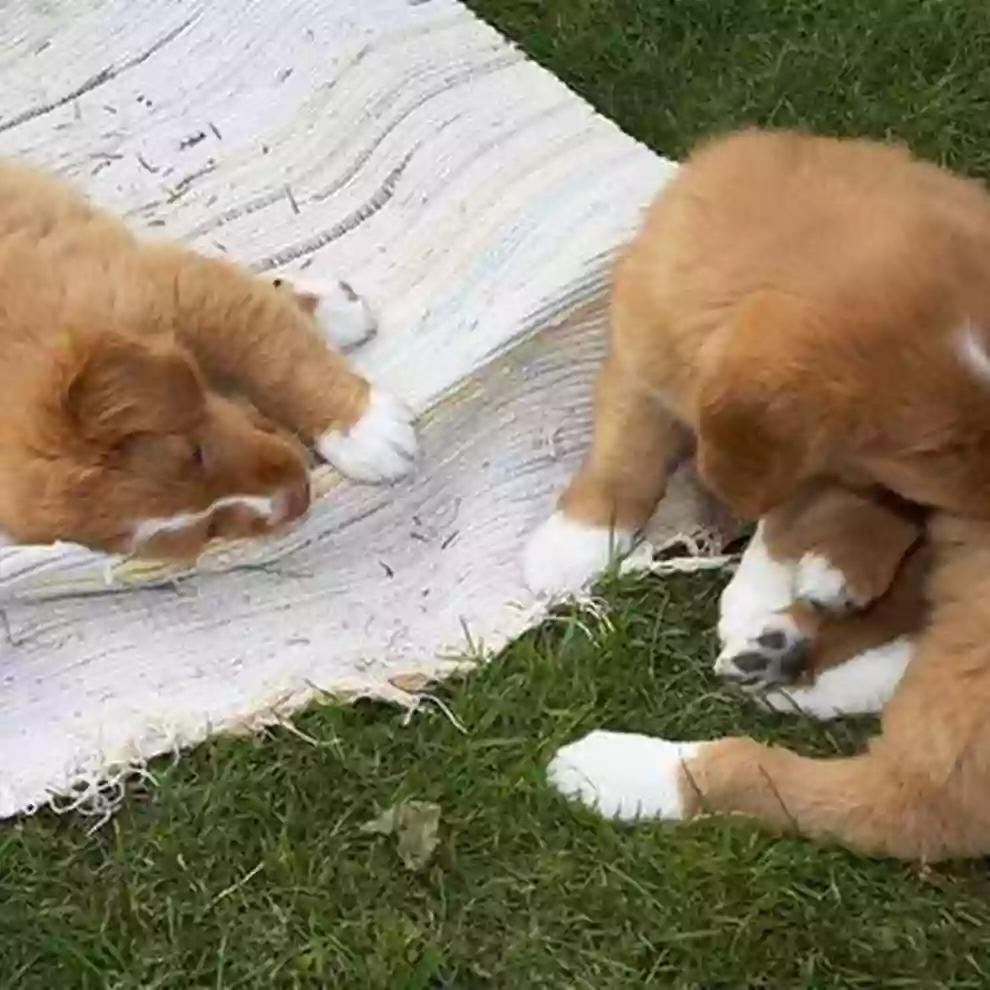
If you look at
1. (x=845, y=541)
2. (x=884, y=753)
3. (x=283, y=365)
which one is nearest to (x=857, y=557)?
(x=845, y=541)

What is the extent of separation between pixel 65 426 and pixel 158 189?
2.88 feet

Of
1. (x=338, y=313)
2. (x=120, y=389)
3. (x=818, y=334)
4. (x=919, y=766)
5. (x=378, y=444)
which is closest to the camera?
(x=818, y=334)

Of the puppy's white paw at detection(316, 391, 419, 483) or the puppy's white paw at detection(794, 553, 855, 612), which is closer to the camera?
the puppy's white paw at detection(794, 553, 855, 612)

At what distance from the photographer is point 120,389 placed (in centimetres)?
294

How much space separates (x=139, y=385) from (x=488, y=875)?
888mm

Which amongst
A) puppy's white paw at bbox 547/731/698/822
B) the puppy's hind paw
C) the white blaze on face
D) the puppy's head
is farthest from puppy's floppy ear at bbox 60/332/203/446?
puppy's white paw at bbox 547/731/698/822

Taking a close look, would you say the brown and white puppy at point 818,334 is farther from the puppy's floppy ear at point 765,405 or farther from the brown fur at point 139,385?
the brown fur at point 139,385

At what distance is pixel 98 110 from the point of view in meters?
3.82

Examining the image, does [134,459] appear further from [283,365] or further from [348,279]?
[348,279]

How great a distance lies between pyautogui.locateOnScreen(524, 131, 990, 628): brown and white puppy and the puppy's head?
20.7 inches

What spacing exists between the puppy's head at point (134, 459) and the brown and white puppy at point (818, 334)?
527 mm

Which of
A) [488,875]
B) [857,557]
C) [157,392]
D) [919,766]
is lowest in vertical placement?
[488,875]

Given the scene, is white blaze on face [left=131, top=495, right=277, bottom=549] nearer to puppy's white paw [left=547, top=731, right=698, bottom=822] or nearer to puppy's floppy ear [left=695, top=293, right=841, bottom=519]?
puppy's white paw [left=547, top=731, right=698, bottom=822]

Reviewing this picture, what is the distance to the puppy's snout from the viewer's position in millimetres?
3156
